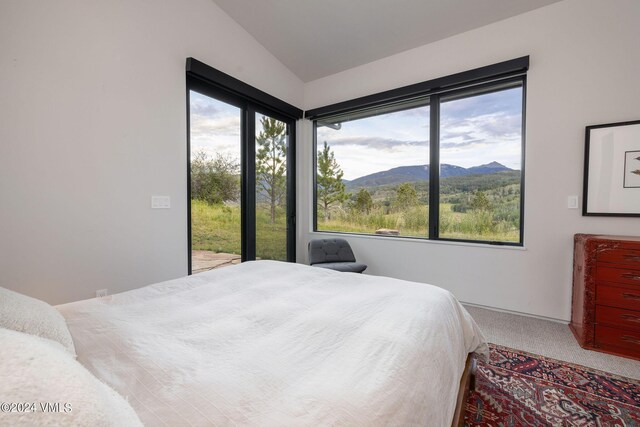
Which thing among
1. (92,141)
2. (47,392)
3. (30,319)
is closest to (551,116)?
(47,392)

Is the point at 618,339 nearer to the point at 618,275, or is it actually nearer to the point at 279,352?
the point at 618,275

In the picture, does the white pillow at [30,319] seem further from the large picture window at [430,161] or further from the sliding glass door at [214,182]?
the large picture window at [430,161]

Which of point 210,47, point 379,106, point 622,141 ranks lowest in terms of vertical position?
point 622,141

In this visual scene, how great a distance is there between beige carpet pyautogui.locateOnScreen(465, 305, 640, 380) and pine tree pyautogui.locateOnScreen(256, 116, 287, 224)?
9.51 feet

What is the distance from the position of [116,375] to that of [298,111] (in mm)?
4078

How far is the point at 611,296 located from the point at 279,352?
2.74m

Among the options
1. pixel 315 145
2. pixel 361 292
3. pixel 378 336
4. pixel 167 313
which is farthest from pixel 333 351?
pixel 315 145

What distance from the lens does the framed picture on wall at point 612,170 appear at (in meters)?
2.42

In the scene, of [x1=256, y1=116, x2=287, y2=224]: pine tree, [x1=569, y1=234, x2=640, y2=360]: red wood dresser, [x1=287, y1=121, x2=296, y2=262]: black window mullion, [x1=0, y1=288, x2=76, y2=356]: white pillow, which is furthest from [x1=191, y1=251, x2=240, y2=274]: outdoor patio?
[x1=569, y1=234, x2=640, y2=360]: red wood dresser

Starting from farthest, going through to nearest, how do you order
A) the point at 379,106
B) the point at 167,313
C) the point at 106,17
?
the point at 379,106 → the point at 106,17 → the point at 167,313

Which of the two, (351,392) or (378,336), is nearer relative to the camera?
(351,392)

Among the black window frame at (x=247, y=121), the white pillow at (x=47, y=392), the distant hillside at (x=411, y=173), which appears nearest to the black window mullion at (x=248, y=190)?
Result: the black window frame at (x=247, y=121)

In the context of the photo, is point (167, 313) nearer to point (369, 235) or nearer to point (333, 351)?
point (333, 351)

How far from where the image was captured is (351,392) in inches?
29.8
